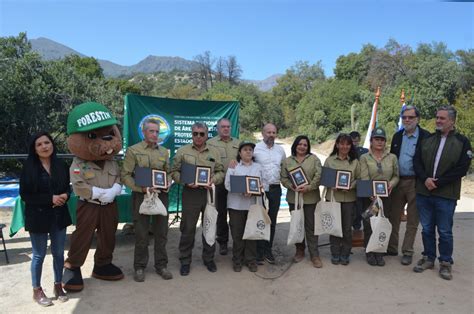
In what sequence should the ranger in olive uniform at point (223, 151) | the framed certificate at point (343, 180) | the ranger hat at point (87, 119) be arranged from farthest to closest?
the ranger in olive uniform at point (223, 151) < the framed certificate at point (343, 180) < the ranger hat at point (87, 119)

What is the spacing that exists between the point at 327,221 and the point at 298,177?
2.21 feet

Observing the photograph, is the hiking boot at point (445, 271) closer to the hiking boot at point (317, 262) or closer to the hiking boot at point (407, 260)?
the hiking boot at point (407, 260)

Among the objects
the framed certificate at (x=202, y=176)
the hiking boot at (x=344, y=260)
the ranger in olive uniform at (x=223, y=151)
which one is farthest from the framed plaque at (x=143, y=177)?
the hiking boot at (x=344, y=260)

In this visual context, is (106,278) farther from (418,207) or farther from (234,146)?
(418,207)

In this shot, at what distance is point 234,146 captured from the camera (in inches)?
207

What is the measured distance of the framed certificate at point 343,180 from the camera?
15.2 feet

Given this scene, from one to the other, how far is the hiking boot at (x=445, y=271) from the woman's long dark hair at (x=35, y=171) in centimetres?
444

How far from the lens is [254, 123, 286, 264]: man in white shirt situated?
484 centimetres

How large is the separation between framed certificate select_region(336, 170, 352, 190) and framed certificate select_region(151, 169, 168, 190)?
83.4 inches

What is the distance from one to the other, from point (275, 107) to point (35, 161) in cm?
4957

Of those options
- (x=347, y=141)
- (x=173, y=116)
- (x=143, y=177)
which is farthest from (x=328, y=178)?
(x=173, y=116)

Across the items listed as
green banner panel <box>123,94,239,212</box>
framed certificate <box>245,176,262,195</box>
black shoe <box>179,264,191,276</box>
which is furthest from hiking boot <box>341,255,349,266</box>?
green banner panel <box>123,94,239,212</box>

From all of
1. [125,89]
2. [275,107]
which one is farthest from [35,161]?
[275,107]

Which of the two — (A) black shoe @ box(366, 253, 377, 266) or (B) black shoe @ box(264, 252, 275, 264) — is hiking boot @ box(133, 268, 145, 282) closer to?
(B) black shoe @ box(264, 252, 275, 264)
